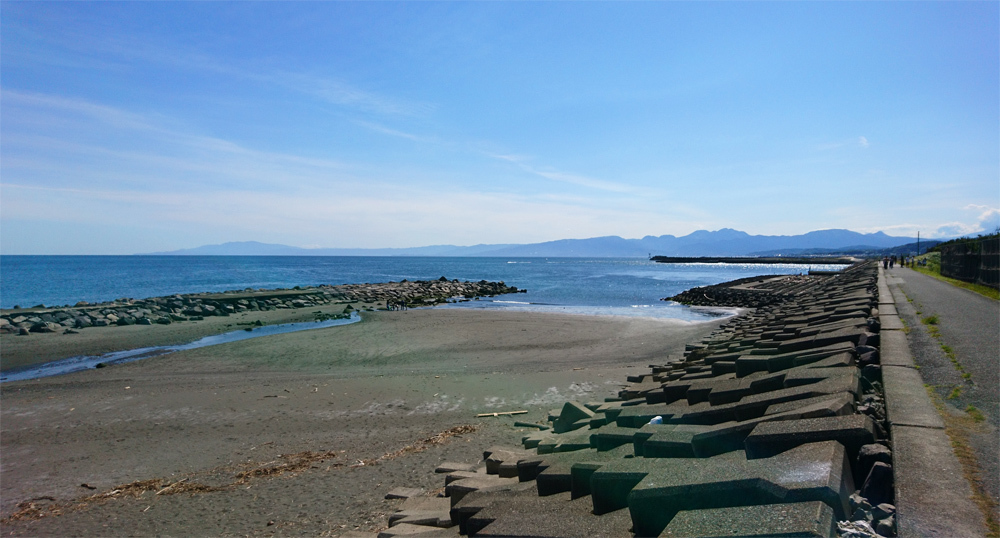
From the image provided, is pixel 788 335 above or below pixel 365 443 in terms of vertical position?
above

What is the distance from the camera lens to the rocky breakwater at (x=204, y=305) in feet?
86.5

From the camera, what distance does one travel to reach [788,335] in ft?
27.8

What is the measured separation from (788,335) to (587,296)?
38.0 m

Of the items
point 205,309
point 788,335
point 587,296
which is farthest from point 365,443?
point 587,296

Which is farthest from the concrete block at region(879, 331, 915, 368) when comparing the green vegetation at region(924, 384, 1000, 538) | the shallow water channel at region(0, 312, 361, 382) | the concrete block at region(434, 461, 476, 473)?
the shallow water channel at region(0, 312, 361, 382)

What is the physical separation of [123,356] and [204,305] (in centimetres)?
1518

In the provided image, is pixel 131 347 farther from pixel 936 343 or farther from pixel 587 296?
pixel 587 296

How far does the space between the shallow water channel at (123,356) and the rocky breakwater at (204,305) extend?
625 centimetres

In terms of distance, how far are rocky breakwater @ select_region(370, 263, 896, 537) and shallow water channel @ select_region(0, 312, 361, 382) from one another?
1714cm

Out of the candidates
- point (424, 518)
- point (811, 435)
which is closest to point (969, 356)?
point (811, 435)

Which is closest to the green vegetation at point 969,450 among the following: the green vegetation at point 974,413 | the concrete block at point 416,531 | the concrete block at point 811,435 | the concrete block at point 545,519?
the green vegetation at point 974,413

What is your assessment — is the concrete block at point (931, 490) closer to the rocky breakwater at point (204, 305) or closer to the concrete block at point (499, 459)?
the concrete block at point (499, 459)

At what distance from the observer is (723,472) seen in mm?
2680

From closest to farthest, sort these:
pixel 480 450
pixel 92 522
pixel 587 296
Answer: pixel 92 522 < pixel 480 450 < pixel 587 296
